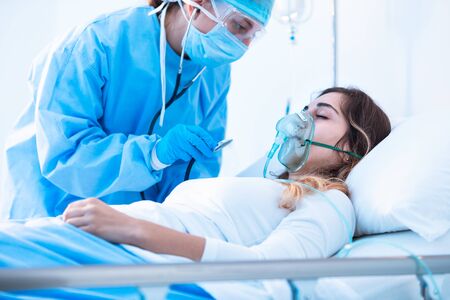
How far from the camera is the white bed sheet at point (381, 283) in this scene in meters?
1.15

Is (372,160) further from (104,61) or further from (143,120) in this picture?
(104,61)

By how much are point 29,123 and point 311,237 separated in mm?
1243

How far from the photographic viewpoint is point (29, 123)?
2059 mm

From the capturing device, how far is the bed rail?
83 cm

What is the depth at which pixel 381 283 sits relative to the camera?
1226 mm

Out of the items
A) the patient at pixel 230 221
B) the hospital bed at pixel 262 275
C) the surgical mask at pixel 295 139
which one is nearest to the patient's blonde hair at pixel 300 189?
the patient at pixel 230 221

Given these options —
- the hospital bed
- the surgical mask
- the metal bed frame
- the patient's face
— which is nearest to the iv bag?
the patient's face

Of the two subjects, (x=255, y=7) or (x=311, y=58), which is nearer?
(x=255, y=7)

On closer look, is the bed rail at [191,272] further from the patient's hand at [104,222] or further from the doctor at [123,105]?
the doctor at [123,105]

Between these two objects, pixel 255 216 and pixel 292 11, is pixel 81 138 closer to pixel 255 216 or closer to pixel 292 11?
pixel 255 216

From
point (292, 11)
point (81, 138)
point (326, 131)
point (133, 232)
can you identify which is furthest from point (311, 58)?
point (133, 232)

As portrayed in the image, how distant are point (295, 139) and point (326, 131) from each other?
13 centimetres

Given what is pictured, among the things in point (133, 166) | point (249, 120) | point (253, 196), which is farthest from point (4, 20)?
point (253, 196)

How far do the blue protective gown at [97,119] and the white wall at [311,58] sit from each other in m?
0.75
